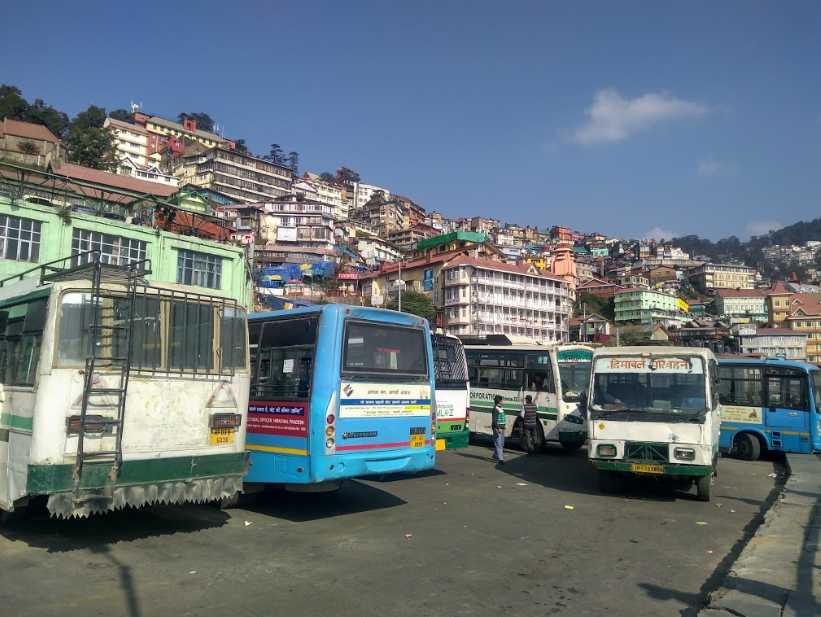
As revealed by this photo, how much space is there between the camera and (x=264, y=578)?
6.04m

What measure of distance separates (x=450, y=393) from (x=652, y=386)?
4971 millimetres

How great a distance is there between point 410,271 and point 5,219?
69.9m

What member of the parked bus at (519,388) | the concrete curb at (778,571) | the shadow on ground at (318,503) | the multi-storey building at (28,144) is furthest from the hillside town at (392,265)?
the concrete curb at (778,571)

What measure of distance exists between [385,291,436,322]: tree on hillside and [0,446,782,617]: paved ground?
2660 inches

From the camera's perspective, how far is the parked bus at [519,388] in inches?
674

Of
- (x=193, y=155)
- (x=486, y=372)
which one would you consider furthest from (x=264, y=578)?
(x=193, y=155)

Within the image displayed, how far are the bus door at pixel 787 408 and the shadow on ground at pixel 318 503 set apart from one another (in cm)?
1118

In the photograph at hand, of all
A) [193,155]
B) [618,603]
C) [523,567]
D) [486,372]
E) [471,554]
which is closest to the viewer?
[618,603]

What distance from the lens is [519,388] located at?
59.9ft

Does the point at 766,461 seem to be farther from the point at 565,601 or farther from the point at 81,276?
the point at 81,276

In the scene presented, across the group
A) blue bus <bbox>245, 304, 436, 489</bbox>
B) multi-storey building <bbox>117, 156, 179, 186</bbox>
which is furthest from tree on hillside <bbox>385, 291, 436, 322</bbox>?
blue bus <bbox>245, 304, 436, 489</bbox>

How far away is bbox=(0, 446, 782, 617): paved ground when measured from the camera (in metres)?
5.45

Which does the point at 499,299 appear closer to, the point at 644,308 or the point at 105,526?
the point at 644,308

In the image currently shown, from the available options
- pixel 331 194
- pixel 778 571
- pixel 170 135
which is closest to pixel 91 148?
pixel 170 135
